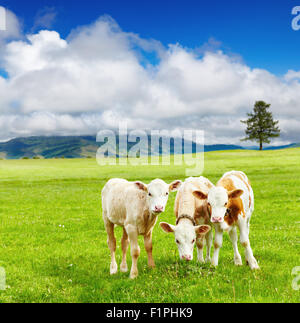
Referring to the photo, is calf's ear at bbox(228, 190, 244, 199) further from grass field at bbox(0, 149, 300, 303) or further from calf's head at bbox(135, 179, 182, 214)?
grass field at bbox(0, 149, 300, 303)

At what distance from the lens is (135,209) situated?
9.17 meters

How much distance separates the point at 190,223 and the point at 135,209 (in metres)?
1.69

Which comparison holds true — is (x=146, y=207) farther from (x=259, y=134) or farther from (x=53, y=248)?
(x=259, y=134)

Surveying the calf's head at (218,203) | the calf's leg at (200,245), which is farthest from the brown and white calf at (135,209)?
the calf's leg at (200,245)

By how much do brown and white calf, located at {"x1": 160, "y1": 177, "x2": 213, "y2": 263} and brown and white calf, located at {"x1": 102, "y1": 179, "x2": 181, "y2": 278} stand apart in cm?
63

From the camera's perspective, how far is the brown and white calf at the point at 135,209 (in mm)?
8570

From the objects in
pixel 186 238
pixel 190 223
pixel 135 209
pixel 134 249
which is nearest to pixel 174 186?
pixel 190 223

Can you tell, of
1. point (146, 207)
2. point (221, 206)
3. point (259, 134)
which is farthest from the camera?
point (259, 134)

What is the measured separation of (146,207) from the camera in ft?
29.9

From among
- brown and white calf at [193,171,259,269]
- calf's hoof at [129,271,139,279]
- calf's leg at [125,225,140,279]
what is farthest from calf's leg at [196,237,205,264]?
calf's hoof at [129,271,139,279]

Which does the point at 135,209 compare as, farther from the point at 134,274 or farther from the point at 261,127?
the point at 261,127
